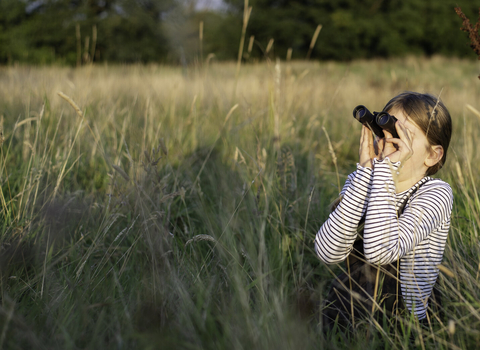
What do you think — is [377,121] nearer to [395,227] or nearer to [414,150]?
[414,150]

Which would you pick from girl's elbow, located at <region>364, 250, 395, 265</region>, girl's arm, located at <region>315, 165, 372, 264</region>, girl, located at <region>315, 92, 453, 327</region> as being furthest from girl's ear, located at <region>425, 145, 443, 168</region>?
girl's elbow, located at <region>364, 250, 395, 265</region>

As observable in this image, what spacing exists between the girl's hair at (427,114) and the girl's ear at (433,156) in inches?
0.7

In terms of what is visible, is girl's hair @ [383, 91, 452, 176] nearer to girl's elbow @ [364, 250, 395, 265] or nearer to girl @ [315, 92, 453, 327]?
girl @ [315, 92, 453, 327]

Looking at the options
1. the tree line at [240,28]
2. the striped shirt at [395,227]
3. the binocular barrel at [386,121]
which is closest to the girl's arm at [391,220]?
the striped shirt at [395,227]

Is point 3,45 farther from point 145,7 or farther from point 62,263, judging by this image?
point 62,263

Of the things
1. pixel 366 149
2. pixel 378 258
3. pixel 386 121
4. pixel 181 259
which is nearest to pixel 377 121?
pixel 386 121

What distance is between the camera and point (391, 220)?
1.16m

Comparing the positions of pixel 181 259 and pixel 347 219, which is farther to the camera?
pixel 181 259

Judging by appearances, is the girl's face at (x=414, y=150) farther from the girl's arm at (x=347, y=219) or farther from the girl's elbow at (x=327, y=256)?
the girl's elbow at (x=327, y=256)

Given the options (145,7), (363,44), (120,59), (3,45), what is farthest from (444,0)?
(3,45)

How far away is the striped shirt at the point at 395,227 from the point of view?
46.2 inches

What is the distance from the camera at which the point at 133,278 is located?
1329 millimetres

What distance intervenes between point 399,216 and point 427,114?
373 millimetres

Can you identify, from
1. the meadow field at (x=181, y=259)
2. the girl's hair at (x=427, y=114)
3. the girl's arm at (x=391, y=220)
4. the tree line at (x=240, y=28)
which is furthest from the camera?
the tree line at (x=240, y=28)
